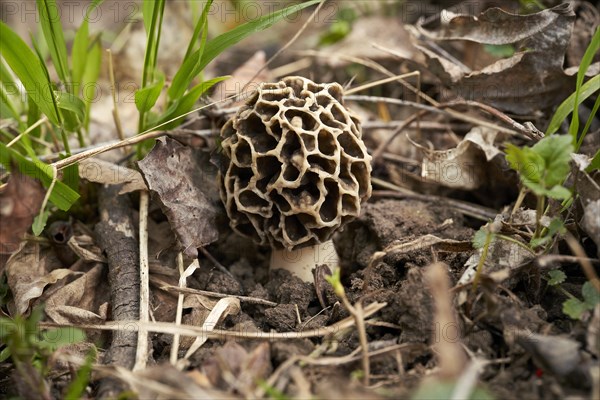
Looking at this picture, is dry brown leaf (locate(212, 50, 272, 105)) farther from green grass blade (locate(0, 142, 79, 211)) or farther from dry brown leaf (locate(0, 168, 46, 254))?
dry brown leaf (locate(0, 168, 46, 254))

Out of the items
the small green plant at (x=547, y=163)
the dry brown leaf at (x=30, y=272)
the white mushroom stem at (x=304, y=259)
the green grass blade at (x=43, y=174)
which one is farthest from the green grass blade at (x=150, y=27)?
the small green plant at (x=547, y=163)

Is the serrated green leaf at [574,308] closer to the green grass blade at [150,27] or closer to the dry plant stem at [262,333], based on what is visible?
the dry plant stem at [262,333]

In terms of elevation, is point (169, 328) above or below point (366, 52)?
below

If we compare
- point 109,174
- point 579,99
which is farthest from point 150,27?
point 579,99

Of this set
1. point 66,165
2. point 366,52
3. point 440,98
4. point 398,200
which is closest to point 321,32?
point 366,52

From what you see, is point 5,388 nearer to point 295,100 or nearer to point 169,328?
point 169,328

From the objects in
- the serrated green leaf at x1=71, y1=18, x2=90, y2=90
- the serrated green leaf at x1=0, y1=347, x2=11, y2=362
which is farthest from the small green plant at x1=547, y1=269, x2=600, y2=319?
the serrated green leaf at x1=71, y1=18, x2=90, y2=90

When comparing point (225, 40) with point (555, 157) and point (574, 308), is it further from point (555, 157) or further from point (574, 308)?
point (574, 308)

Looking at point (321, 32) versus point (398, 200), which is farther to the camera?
point (321, 32)

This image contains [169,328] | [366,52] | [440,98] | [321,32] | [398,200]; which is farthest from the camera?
[321,32]
